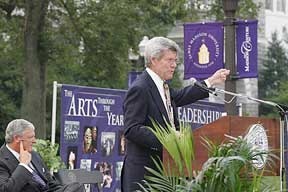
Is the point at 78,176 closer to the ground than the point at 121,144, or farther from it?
closer to the ground

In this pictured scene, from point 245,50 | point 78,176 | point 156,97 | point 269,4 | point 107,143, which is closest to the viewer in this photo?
point 156,97

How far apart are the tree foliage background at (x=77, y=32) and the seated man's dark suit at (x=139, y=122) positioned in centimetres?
1267

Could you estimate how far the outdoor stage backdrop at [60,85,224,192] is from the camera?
10.9 metres

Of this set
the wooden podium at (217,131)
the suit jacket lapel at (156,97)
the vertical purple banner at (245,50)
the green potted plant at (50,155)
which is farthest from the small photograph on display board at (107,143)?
the wooden podium at (217,131)

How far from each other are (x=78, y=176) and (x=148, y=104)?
3.26 meters

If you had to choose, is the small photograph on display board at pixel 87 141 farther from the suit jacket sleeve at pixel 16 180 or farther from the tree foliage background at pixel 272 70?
the tree foliage background at pixel 272 70

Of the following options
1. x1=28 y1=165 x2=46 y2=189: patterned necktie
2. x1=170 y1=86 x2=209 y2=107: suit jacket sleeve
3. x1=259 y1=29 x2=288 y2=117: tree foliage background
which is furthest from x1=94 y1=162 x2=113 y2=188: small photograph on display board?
x1=259 y1=29 x2=288 y2=117: tree foliage background

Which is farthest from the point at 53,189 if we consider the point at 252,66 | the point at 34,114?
the point at 34,114

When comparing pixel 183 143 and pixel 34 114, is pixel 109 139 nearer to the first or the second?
pixel 183 143

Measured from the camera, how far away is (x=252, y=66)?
13.0 metres

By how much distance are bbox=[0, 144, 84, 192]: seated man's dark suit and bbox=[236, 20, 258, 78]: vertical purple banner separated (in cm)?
542

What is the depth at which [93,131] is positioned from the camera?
1125cm

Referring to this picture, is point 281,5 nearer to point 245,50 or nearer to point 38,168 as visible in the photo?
point 245,50

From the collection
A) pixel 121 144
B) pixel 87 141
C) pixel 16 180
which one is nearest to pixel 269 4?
pixel 121 144
